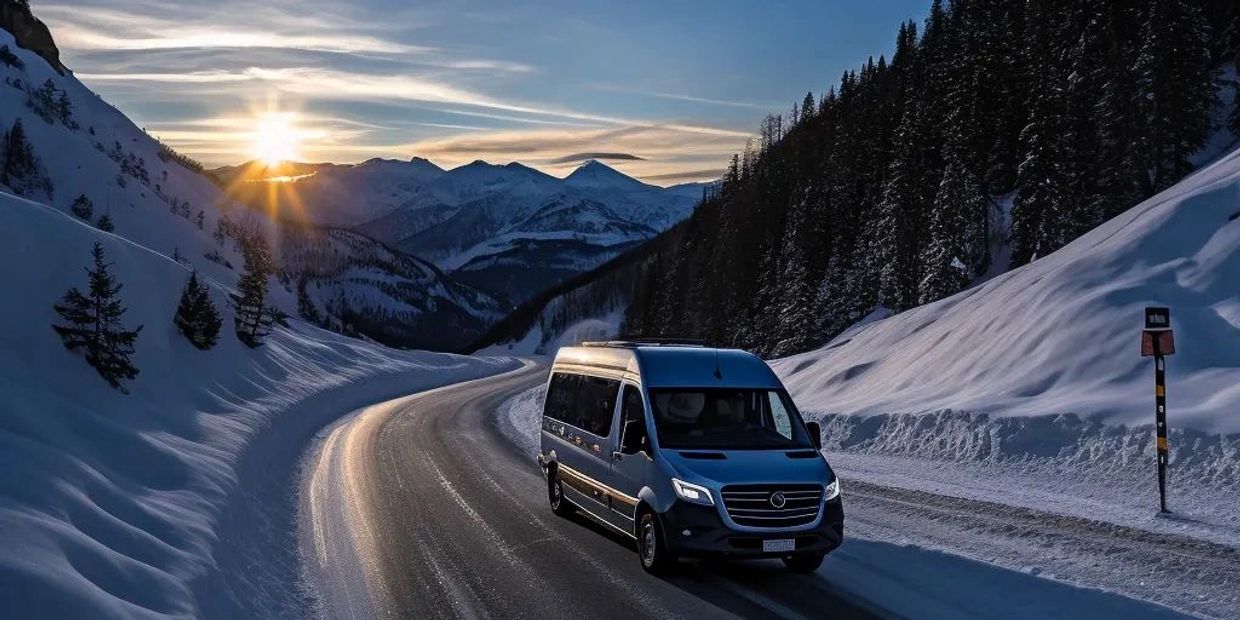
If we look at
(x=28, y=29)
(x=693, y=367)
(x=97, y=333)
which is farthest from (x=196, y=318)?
(x=28, y=29)

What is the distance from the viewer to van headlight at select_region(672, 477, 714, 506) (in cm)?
946

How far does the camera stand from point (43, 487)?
29.6ft

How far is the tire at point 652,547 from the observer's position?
32.5ft

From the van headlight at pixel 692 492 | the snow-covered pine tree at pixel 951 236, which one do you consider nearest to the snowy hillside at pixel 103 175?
the snow-covered pine tree at pixel 951 236

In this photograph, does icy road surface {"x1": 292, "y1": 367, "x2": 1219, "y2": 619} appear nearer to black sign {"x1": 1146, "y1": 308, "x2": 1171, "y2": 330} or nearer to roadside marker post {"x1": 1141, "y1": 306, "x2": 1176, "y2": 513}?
roadside marker post {"x1": 1141, "y1": 306, "x2": 1176, "y2": 513}

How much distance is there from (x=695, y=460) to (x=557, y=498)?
4.54m

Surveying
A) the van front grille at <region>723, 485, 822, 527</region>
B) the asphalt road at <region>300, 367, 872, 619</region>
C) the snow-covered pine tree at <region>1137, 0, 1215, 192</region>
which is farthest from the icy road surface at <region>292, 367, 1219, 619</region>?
the snow-covered pine tree at <region>1137, 0, 1215, 192</region>

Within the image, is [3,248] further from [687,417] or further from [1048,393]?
[1048,393]

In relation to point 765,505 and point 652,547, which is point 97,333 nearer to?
point 652,547

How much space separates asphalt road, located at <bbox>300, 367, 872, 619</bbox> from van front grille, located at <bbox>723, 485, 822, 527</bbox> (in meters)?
0.72

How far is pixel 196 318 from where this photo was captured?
92.0 feet

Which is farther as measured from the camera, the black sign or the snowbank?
the black sign

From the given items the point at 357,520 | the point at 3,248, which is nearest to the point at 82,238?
the point at 3,248

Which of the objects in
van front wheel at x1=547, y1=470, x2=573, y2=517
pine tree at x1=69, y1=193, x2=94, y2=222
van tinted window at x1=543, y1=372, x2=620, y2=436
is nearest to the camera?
van tinted window at x1=543, y1=372, x2=620, y2=436
